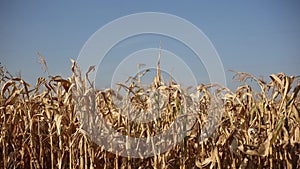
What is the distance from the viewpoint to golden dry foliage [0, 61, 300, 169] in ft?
6.78

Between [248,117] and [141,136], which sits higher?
[248,117]

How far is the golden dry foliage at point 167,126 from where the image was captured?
2.07m

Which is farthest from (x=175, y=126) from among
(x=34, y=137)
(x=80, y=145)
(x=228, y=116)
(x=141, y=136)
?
(x=34, y=137)

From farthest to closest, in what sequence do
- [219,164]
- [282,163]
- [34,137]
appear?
[34,137] < [282,163] < [219,164]

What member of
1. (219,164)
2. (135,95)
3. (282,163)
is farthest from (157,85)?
(282,163)

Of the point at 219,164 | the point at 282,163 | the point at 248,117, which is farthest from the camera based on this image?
the point at 248,117

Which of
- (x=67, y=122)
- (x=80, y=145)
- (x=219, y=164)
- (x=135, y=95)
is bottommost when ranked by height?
(x=219, y=164)

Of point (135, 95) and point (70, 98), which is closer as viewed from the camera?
point (70, 98)

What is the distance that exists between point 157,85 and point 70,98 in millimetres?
603

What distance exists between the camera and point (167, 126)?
236 centimetres

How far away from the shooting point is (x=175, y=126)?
7.33 feet

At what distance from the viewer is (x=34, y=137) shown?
2.52m

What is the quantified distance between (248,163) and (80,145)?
1.03 metres

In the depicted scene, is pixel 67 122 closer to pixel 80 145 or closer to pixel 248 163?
pixel 80 145
